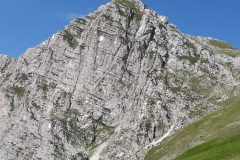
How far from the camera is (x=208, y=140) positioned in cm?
9606

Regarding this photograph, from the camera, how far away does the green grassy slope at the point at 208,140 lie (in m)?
73.4

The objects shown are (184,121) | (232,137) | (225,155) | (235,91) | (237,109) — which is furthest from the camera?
(184,121)

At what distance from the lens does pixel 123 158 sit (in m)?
162

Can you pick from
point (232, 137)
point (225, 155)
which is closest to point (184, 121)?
point (232, 137)

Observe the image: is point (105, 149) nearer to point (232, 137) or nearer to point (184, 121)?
point (184, 121)

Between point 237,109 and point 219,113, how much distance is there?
23.3 feet

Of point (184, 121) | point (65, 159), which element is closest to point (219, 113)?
point (184, 121)

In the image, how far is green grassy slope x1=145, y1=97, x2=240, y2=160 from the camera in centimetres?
7344

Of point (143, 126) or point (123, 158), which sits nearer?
point (123, 158)

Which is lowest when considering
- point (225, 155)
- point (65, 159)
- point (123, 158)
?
point (225, 155)

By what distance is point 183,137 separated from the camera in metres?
122

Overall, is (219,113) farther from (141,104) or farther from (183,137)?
(141,104)

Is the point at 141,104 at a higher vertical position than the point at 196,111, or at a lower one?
higher

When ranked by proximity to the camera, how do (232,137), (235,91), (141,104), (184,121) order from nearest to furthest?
1. (232,137)
2. (235,91)
3. (184,121)
4. (141,104)
